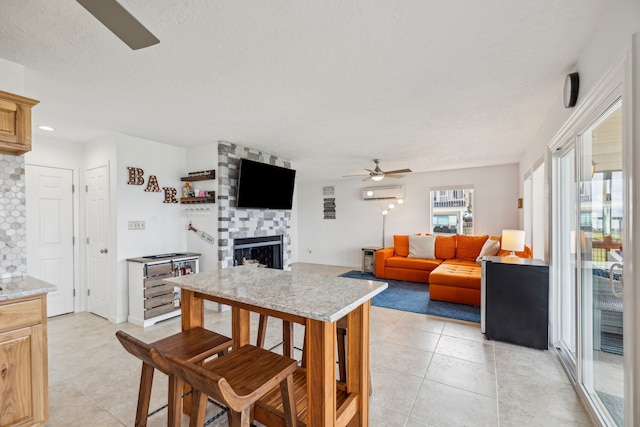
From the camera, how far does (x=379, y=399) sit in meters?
2.04

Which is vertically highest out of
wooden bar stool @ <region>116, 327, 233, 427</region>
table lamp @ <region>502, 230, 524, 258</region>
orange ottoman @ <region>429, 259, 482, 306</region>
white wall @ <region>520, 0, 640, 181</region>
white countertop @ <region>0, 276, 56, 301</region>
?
white wall @ <region>520, 0, 640, 181</region>

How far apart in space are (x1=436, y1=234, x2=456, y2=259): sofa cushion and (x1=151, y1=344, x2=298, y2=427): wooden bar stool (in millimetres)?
5124

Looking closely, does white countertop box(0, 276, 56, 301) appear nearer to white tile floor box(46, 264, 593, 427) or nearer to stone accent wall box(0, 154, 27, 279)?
stone accent wall box(0, 154, 27, 279)

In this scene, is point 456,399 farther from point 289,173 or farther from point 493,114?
point 289,173

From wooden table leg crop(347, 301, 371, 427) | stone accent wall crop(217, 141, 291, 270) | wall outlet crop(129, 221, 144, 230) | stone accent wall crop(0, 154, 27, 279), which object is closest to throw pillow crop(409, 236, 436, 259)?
stone accent wall crop(217, 141, 291, 270)

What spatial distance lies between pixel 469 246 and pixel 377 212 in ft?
7.13

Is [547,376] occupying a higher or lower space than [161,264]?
lower

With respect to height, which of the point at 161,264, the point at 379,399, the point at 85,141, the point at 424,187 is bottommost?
the point at 379,399

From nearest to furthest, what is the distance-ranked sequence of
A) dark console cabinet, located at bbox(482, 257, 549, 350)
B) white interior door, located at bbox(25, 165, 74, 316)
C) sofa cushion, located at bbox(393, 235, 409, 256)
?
dark console cabinet, located at bbox(482, 257, 549, 350) < white interior door, located at bbox(25, 165, 74, 316) < sofa cushion, located at bbox(393, 235, 409, 256)

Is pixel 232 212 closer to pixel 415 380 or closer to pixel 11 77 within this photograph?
pixel 11 77

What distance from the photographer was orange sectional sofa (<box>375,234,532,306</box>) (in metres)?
Answer: 4.15

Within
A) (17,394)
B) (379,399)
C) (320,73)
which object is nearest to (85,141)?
(17,394)

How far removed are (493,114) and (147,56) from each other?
3131mm

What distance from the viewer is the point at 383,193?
22.3ft
